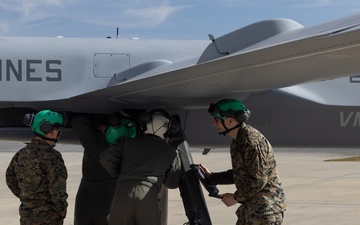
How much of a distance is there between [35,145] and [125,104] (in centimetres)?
167

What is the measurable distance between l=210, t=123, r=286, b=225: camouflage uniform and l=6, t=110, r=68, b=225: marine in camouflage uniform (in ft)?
5.27

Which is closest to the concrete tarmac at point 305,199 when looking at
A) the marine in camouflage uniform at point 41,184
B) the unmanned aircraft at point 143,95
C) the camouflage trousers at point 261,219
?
the unmanned aircraft at point 143,95

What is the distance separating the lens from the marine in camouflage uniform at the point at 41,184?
607 cm

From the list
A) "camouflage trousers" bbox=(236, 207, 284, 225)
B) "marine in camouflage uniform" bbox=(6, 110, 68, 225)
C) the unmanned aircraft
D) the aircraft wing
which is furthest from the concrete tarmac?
"camouflage trousers" bbox=(236, 207, 284, 225)

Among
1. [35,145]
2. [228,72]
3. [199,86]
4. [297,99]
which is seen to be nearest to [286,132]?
[297,99]

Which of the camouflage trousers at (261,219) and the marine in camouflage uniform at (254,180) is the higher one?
the marine in camouflage uniform at (254,180)

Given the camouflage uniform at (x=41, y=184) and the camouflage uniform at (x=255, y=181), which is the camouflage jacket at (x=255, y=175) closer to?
the camouflage uniform at (x=255, y=181)

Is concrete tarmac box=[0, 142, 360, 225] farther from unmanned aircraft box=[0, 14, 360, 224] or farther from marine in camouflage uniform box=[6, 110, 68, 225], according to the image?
marine in camouflage uniform box=[6, 110, 68, 225]

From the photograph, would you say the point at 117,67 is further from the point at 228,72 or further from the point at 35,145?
the point at 228,72

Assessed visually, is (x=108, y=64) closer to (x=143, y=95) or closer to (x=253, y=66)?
(x=143, y=95)

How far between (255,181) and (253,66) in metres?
1.00

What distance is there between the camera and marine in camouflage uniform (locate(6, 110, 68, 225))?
607cm

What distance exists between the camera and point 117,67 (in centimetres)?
798

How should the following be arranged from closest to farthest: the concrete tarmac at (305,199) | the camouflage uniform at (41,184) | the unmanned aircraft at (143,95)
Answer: the camouflage uniform at (41,184) < the unmanned aircraft at (143,95) < the concrete tarmac at (305,199)
